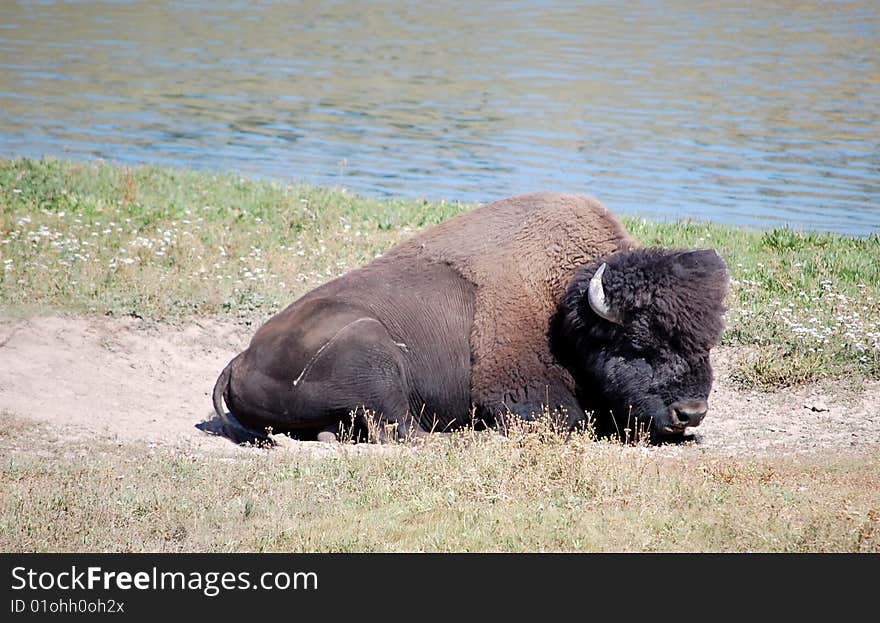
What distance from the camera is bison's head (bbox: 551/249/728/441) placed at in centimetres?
829

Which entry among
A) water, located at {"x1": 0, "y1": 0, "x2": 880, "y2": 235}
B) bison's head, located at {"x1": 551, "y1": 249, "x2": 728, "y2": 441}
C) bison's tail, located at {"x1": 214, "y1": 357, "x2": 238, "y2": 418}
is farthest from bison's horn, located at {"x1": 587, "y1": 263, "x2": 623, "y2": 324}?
water, located at {"x1": 0, "y1": 0, "x2": 880, "y2": 235}

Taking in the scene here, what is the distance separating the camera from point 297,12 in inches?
1919

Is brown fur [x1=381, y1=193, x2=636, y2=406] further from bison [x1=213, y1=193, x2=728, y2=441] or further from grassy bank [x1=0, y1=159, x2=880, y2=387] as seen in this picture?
grassy bank [x1=0, y1=159, x2=880, y2=387]

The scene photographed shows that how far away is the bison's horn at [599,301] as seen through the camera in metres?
8.36

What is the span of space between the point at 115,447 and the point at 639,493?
366 centimetres

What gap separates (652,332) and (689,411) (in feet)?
2.08

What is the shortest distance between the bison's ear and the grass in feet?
4.67

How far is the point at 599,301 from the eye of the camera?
8.36 metres

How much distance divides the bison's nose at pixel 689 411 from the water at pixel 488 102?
32.2ft

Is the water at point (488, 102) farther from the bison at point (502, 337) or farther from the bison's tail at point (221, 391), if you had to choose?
the bison's tail at point (221, 391)

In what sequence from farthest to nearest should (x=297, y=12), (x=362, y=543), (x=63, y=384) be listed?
(x=297, y=12)
(x=63, y=384)
(x=362, y=543)

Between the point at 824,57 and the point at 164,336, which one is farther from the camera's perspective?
the point at 824,57
